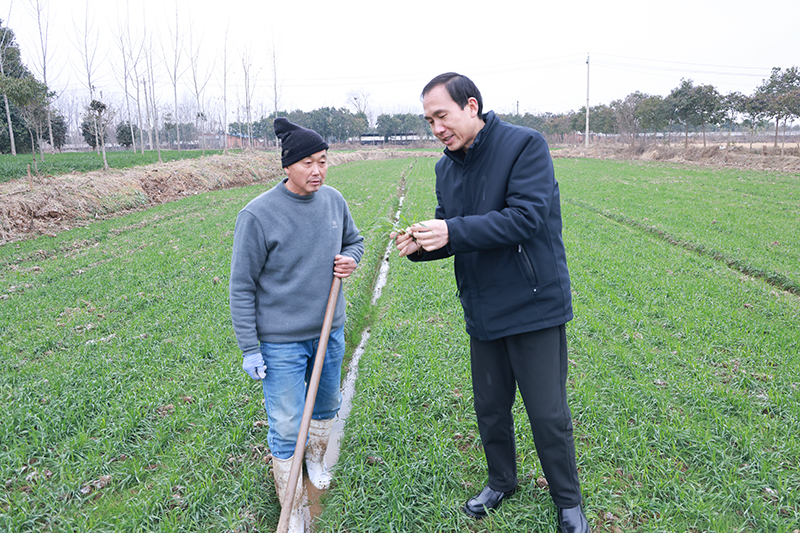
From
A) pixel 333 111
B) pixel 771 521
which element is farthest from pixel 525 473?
pixel 333 111

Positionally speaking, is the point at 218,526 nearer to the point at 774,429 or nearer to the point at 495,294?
the point at 495,294

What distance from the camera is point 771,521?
2.72 m

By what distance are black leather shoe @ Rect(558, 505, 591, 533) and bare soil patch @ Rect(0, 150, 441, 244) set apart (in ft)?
46.2

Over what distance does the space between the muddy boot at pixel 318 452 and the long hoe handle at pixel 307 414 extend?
57 centimetres

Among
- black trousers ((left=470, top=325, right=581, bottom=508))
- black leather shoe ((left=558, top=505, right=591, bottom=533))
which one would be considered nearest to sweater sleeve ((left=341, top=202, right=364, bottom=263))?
black trousers ((left=470, top=325, right=581, bottom=508))

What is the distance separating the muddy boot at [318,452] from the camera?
3264 millimetres

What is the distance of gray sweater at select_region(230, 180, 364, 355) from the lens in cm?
264

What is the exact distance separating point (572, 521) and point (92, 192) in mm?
18117

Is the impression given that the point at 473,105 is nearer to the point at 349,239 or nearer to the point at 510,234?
the point at 510,234

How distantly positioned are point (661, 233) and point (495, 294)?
1055cm

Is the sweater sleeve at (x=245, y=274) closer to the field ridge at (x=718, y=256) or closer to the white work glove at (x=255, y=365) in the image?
the white work glove at (x=255, y=365)

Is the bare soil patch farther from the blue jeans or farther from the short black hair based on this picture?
the short black hair

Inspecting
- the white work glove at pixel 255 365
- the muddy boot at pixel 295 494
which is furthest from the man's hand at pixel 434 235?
the muddy boot at pixel 295 494

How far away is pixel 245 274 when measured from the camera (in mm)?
2641
